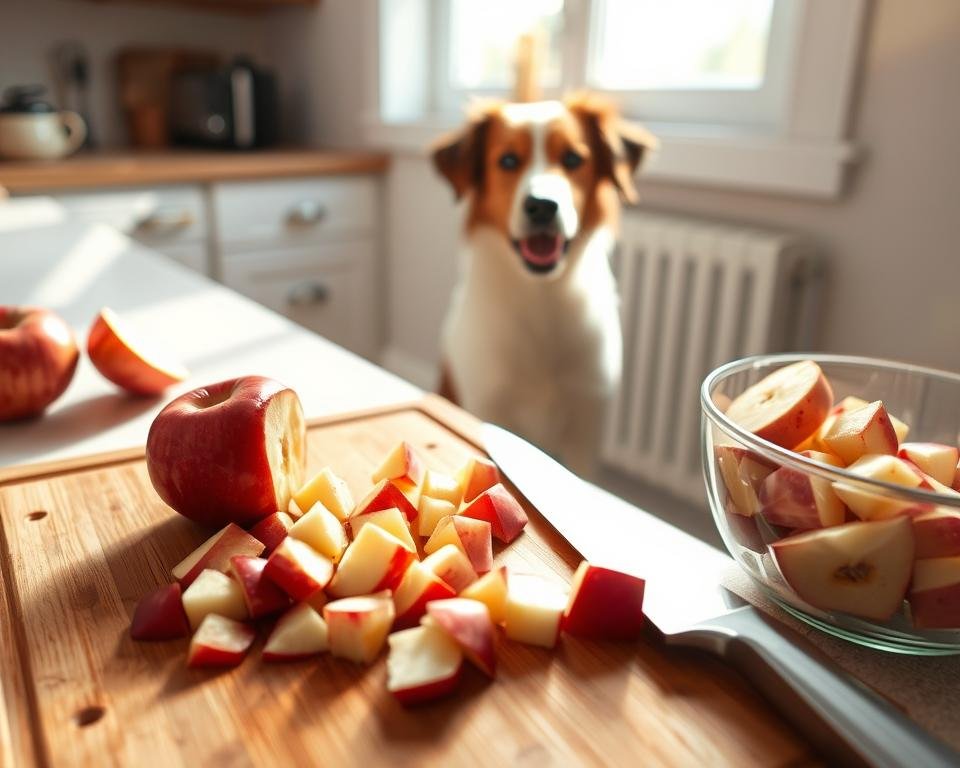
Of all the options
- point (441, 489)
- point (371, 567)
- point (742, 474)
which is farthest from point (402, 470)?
point (742, 474)

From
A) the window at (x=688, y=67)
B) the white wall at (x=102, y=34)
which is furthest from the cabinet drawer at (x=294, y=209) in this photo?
the white wall at (x=102, y=34)

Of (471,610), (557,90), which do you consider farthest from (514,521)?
(557,90)

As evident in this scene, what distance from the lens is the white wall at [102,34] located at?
2637 millimetres

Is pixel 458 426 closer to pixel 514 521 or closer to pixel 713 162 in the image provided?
pixel 514 521

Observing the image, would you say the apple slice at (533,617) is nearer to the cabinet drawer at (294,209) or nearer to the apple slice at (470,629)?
the apple slice at (470,629)

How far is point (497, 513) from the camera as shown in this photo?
1.89 ft

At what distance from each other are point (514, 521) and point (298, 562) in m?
0.17

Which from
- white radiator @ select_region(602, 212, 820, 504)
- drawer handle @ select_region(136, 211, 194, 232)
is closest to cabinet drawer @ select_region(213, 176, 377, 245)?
drawer handle @ select_region(136, 211, 194, 232)

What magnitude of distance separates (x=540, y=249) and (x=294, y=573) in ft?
3.89

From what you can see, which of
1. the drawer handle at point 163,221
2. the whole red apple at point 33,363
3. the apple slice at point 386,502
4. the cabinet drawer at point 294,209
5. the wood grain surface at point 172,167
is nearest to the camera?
the apple slice at point 386,502

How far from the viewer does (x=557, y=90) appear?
2229 mm

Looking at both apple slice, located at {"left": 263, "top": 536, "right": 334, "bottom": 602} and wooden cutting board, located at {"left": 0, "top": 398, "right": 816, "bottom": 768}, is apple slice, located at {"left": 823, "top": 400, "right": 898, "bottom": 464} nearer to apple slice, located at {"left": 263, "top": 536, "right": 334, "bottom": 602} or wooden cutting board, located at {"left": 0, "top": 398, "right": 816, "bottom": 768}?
wooden cutting board, located at {"left": 0, "top": 398, "right": 816, "bottom": 768}

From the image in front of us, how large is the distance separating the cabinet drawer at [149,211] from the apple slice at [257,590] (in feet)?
6.67

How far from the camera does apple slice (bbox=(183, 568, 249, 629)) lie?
0.48 meters
